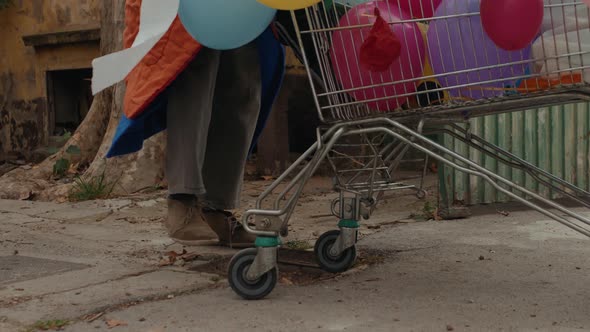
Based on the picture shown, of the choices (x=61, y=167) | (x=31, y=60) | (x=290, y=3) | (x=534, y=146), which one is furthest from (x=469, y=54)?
(x=31, y=60)

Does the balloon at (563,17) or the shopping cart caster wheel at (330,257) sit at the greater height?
the balloon at (563,17)

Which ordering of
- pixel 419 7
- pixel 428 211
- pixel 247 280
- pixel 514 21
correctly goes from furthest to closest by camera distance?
pixel 428 211, pixel 247 280, pixel 419 7, pixel 514 21

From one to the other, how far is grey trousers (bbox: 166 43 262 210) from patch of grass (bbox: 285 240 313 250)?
0.32 metres

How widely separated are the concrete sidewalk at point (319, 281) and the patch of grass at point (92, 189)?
2.50 ft

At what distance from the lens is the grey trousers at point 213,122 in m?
3.02

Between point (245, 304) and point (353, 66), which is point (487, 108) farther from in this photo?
point (245, 304)

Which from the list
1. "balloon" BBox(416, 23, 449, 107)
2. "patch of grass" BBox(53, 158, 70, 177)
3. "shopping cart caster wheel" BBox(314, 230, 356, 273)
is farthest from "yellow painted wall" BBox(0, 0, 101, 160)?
"balloon" BBox(416, 23, 449, 107)

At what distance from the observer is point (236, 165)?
3.50m

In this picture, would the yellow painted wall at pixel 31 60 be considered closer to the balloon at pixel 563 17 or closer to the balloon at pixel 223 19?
the balloon at pixel 223 19

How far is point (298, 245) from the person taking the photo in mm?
3658

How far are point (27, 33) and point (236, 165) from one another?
695 cm

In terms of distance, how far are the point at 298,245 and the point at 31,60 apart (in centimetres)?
700

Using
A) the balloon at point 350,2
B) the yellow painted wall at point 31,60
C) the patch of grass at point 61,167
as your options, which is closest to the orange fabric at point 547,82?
the balloon at point 350,2

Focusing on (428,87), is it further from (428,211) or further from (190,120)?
(428,211)
